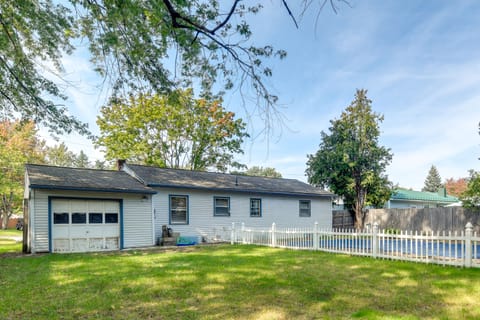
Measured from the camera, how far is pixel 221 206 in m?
15.4

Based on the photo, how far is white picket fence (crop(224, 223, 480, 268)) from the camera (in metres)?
7.16

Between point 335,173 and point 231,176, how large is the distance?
7.43m

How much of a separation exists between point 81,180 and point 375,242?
10.6 m

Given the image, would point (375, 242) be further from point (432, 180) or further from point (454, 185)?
point (432, 180)

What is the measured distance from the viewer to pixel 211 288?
5367mm

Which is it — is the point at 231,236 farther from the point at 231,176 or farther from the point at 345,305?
the point at 345,305

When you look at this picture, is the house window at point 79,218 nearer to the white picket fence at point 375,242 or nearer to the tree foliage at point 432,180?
the white picket fence at point 375,242

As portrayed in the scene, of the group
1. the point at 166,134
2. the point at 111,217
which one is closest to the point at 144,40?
the point at 111,217

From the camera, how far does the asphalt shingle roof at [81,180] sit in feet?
35.3

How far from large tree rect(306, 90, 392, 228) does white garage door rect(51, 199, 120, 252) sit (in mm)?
14447

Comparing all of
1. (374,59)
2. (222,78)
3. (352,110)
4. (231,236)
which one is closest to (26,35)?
(222,78)

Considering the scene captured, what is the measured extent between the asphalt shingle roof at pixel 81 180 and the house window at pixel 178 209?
5.02 ft

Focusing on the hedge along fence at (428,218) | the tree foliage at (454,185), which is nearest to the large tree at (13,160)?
the hedge along fence at (428,218)

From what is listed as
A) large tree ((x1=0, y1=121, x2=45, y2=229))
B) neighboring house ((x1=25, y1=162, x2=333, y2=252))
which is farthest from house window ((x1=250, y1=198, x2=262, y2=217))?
large tree ((x1=0, y1=121, x2=45, y2=229))
